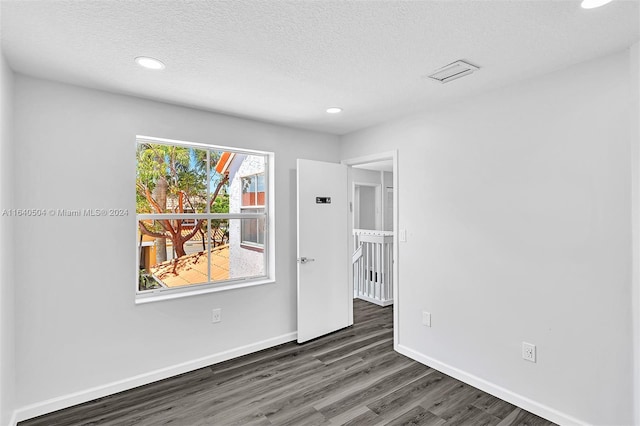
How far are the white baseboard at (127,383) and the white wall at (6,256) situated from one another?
6.0 inches

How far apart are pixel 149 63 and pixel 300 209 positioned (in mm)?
1981

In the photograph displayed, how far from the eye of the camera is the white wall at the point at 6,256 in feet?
6.29

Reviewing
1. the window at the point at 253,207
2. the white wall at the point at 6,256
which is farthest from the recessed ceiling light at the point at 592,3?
the white wall at the point at 6,256

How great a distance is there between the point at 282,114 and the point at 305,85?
2.47ft

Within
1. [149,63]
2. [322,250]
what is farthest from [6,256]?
Answer: [322,250]

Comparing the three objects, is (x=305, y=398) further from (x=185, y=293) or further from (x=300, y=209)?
(x=300, y=209)

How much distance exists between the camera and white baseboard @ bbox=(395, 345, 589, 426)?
7.17 feet

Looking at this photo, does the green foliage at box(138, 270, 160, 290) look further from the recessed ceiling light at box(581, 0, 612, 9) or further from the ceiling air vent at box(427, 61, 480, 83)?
the recessed ceiling light at box(581, 0, 612, 9)

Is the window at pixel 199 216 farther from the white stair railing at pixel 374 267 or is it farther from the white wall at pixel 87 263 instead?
the white stair railing at pixel 374 267

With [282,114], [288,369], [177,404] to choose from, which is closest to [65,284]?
[177,404]

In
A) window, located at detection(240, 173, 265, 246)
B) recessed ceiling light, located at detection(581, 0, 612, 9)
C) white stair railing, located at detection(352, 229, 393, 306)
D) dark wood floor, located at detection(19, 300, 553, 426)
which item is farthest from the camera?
white stair railing, located at detection(352, 229, 393, 306)

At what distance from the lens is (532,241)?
2355mm

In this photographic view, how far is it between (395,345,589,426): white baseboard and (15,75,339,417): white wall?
6.50ft

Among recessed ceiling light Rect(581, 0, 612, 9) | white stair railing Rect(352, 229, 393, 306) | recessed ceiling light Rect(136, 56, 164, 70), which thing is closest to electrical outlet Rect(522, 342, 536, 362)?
recessed ceiling light Rect(581, 0, 612, 9)
